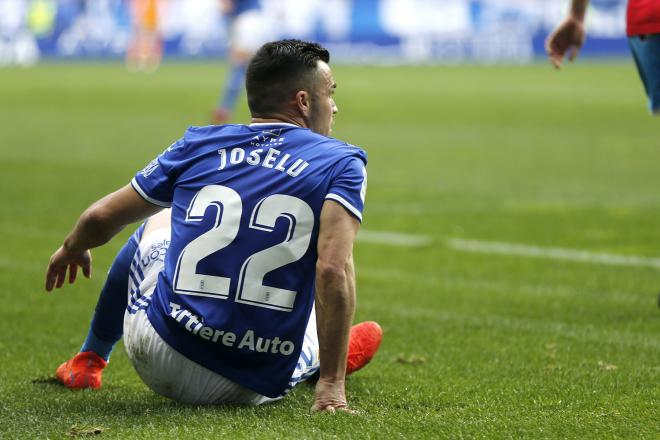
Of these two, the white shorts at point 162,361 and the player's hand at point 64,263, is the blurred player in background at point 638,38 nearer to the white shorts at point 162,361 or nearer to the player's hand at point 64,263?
the white shorts at point 162,361

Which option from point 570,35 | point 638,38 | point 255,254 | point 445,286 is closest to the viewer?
point 255,254

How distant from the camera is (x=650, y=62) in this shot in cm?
602

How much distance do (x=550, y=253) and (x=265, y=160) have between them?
4525 mm

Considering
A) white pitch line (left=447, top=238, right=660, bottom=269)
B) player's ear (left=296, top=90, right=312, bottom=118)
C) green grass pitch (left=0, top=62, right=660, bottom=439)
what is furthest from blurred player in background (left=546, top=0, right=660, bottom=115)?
player's ear (left=296, top=90, right=312, bottom=118)

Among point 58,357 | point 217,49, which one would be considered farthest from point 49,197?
point 217,49

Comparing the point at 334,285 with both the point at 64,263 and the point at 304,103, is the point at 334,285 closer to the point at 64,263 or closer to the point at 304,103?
the point at 304,103

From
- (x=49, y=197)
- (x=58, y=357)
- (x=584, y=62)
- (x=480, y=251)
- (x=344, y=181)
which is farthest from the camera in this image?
(x=584, y=62)

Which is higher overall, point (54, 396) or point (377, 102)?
point (54, 396)

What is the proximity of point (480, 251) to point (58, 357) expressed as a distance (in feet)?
12.2

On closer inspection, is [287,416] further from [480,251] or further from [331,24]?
[331,24]

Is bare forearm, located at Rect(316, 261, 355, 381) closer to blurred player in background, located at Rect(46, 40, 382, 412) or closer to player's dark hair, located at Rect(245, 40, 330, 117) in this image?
blurred player in background, located at Rect(46, 40, 382, 412)

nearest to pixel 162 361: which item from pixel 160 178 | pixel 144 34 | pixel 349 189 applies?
pixel 160 178

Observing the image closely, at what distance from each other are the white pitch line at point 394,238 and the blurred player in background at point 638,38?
2.67m

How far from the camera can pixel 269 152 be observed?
392 cm
